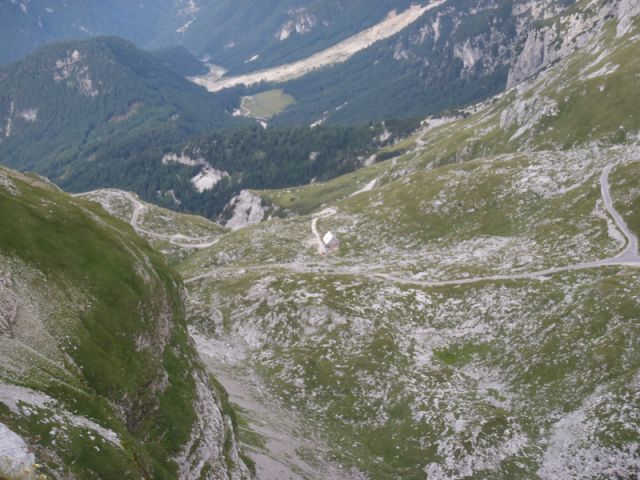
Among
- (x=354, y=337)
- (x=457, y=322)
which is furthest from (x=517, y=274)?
(x=354, y=337)

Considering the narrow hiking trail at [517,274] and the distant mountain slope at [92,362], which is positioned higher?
the narrow hiking trail at [517,274]

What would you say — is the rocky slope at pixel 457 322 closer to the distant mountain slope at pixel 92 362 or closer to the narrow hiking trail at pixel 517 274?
the narrow hiking trail at pixel 517 274

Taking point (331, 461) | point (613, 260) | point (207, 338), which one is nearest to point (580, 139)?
point (613, 260)

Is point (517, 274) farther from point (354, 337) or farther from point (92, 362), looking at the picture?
point (92, 362)

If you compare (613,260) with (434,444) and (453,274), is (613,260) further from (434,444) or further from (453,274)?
(434,444)

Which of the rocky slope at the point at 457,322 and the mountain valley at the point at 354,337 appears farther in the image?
the rocky slope at the point at 457,322

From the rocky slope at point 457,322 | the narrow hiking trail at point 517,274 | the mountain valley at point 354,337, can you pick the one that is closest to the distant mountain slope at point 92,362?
the mountain valley at point 354,337

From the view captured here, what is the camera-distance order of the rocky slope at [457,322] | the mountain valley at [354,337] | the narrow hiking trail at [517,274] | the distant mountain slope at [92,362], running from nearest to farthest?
the distant mountain slope at [92,362] < the mountain valley at [354,337] < the rocky slope at [457,322] < the narrow hiking trail at [517,274]

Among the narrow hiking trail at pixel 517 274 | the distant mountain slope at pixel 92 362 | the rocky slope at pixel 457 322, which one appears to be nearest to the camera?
the distant mountain slope at pixel 92 362
